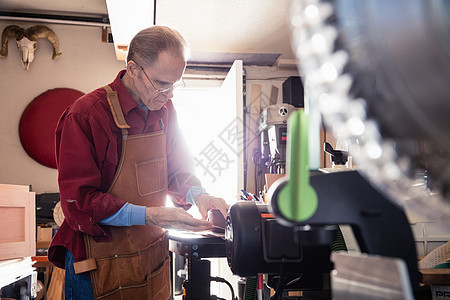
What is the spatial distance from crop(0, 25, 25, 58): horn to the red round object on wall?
1.81 ft

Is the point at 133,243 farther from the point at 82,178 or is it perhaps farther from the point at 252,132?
the point at 252,132

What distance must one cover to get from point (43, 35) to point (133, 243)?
3613 mm

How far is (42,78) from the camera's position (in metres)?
4.34

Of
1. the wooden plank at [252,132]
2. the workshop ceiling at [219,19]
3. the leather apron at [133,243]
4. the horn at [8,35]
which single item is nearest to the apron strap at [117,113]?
the leather apron at [133,243]

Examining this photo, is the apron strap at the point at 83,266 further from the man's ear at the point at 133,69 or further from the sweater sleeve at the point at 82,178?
the man's ear at the point at 133,69

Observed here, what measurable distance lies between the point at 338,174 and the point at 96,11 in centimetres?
439

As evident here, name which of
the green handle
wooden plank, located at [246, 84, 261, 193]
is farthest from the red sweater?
wooden plank, located at [246, 84, 261, 193]

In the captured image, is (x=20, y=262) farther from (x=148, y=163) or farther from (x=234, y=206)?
(x=234, y=206)

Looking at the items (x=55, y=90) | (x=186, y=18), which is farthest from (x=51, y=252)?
(x=55, y=90)

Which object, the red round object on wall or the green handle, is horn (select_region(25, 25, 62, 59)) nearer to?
the red round object on wall

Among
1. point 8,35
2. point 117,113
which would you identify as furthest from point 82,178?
point 8,35

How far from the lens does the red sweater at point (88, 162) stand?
124 centimetres

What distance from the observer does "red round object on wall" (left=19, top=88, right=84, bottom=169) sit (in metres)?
4.26

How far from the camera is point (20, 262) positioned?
2010 mm
